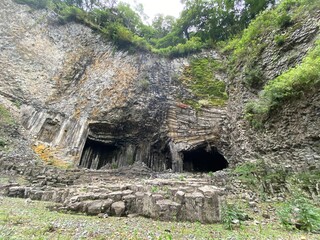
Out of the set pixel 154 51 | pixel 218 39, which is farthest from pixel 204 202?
pixel 218 39

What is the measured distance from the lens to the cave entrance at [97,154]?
14.8m

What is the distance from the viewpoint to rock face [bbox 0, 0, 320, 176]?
507 inches

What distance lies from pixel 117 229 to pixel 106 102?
1273 centimetres

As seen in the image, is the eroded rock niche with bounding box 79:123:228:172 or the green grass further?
the eroded rock niche with bounding box 79:123:228:172

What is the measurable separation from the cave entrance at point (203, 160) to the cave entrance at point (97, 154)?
242 inches

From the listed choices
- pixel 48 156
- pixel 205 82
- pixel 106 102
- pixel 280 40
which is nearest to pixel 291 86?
pixel 280 40

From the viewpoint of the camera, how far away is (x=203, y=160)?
16.4 m

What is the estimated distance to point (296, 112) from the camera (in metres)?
7.51

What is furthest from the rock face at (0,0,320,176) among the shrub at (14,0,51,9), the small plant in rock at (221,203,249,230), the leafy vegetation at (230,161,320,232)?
the small plant in rock at (221,203,249,230)

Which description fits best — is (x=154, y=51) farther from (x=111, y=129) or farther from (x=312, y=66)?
(x=312, y=66)

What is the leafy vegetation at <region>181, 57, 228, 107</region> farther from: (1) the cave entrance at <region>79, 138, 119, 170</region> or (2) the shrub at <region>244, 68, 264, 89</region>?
(1) the cave entrance at <region>79, 138, 119, 170</region>

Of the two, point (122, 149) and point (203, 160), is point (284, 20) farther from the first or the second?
point (122, 149)

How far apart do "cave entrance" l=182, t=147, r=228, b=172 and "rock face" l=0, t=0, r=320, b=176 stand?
0.08m

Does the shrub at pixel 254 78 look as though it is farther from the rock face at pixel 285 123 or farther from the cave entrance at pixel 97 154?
the cave entrance at pixel 97 154
